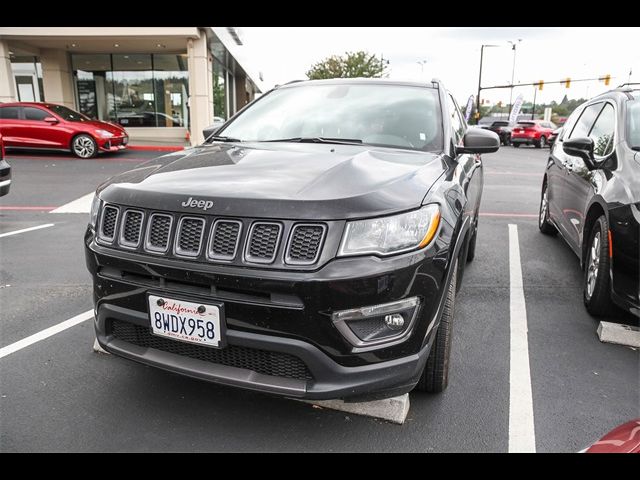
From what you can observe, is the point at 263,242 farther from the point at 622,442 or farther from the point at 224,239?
the point at 622,442

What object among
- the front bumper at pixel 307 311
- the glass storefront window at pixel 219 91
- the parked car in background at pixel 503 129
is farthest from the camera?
the parked car in background at pixel 503 129

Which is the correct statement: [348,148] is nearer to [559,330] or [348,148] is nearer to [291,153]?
[291,153]

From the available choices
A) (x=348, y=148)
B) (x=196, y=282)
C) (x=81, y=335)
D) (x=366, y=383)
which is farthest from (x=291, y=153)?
(x=81, y=335)

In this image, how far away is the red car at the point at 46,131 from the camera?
13578 mm

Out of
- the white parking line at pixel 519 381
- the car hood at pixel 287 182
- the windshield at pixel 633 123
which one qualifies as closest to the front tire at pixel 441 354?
the white parking line at pixel 519 381

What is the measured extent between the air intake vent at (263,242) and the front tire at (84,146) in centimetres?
1317

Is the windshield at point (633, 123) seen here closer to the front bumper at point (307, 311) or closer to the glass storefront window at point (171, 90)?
the front bumper at point (307, 311)

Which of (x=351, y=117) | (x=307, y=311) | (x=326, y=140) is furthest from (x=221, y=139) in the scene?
(x=307, y=311)

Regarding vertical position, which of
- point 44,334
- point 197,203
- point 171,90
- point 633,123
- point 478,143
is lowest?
point 44,334

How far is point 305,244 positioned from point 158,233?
0.70 m

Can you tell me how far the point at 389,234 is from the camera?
6.84 feet

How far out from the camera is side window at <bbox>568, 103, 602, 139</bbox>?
492cm

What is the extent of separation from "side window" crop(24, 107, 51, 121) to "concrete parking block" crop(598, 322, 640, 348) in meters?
14.3

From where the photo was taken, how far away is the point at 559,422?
8.40 feet
